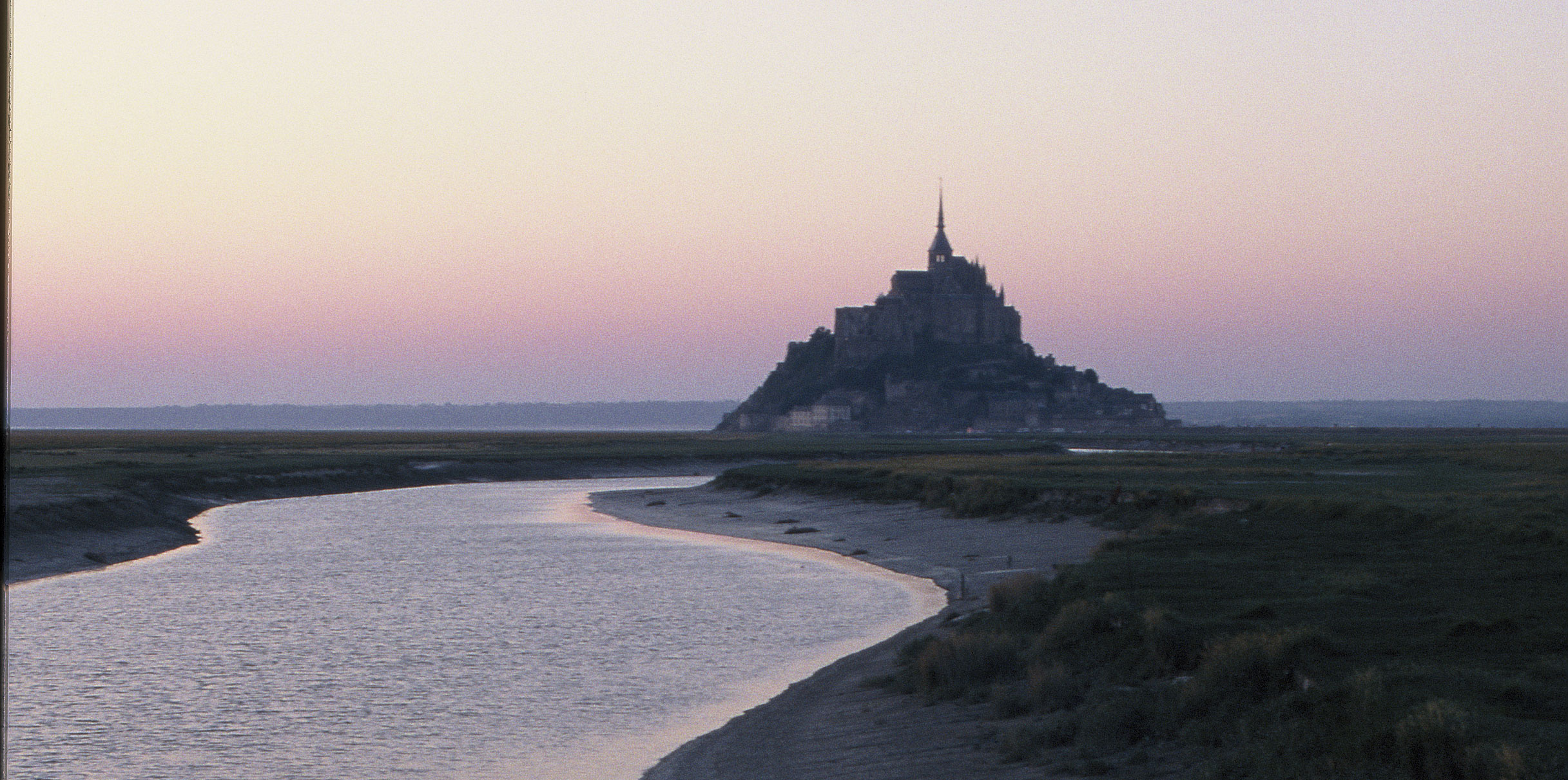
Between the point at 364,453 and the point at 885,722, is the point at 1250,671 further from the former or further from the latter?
the point at 364,453

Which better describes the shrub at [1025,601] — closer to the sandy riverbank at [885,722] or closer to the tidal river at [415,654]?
the sandy riverbank at [885,722]

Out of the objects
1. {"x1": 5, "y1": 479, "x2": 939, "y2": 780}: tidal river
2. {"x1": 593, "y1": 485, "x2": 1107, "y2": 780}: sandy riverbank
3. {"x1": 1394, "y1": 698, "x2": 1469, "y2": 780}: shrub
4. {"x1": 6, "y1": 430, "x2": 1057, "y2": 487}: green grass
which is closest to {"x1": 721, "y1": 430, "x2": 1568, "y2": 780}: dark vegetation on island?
{"x1": 1394, "y1": 698, "x2": 1469, "y2": 780}: shrub

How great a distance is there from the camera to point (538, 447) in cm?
14300

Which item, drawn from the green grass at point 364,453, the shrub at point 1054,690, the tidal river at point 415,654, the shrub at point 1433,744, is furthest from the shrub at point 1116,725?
the green grass at point 364,453

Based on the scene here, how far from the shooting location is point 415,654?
974 inches

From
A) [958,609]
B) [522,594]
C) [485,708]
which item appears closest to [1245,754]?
[485,708]

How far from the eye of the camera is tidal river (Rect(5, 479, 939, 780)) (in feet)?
57.7

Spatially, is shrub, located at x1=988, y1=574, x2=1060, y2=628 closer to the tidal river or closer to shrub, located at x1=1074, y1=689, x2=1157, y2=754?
the tidal river

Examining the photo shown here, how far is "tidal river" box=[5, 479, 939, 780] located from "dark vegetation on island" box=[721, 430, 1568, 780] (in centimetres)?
420

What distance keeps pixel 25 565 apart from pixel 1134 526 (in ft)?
101

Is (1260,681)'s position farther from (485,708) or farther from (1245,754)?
(485,708)

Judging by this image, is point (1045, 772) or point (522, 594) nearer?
point (1045, 772)

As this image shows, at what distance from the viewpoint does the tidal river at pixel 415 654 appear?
57.7ft

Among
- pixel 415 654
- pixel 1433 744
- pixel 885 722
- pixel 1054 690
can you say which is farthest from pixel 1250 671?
pixel 415 654
